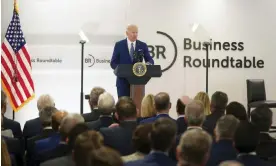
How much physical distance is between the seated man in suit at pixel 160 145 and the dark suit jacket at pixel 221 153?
2.15 ft

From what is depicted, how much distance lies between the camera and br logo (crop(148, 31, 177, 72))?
9.80 metres

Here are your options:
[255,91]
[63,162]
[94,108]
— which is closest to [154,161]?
[63,162]

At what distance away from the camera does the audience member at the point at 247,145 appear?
132 inches

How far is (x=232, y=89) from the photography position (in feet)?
33.0

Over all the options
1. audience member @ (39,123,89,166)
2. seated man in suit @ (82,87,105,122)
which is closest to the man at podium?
seated man in suit @ (82,87,105,122)

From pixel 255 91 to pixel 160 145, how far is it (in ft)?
22.4

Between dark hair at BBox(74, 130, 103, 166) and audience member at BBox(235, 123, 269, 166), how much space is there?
1100 millimetres

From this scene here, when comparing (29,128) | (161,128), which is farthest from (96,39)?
(161,128)

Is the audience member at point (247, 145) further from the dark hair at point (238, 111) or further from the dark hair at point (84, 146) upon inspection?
the dark hair at point (238, 111)

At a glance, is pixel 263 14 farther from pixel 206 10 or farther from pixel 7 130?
pixel 7 130

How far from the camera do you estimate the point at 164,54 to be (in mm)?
9852

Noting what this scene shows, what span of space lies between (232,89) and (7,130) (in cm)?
611

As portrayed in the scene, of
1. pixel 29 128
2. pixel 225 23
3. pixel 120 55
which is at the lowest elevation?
pixel 29 128

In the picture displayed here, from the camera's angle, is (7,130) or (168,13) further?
(168,13)
